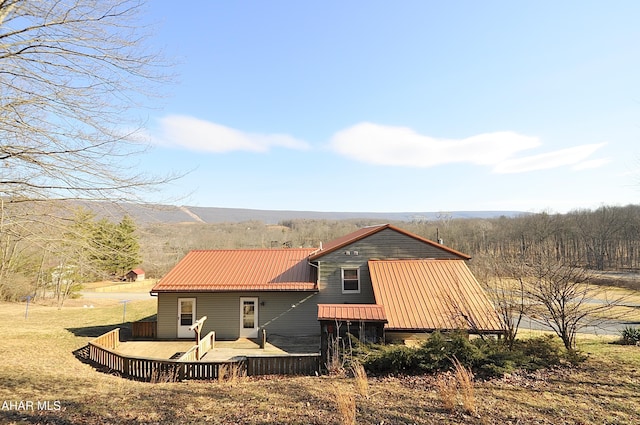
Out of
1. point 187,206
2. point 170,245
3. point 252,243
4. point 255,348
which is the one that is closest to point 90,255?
point 170,245

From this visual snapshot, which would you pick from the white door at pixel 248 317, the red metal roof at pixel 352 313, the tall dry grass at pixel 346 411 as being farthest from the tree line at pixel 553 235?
the tall dry grass at pixel 346 411

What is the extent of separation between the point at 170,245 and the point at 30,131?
3.39 metres

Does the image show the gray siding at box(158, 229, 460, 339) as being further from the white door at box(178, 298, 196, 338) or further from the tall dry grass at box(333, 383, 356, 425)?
the tall dry grass at box(333, 383, 356, 425)

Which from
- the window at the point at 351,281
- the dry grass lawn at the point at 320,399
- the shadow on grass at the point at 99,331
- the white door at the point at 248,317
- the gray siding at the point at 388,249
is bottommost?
the shadow on grass at the point at 99,331

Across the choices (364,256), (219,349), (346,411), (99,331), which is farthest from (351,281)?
(99,331)

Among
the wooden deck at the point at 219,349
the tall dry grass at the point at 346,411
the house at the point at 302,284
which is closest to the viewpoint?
the tall dry grass at the point at 346,411

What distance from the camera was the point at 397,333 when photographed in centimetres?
1306

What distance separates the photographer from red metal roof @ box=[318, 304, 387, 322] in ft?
39.3

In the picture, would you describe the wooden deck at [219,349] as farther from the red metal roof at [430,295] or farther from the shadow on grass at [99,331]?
the red metal roof at [430,295]

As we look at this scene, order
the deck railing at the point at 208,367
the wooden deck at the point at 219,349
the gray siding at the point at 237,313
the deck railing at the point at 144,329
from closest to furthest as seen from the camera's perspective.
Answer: the deck railing at the point at 208,367
the wooden deck at the point at 219,349
the gray siding at the point at 237,313
the deck railing at the point at 144,329

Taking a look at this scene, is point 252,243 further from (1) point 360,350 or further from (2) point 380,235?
(1) point 360,350

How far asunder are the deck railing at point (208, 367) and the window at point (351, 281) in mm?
6281

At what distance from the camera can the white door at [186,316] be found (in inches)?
643

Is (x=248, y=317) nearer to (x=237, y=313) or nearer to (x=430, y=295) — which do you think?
(x=237, y=313)
